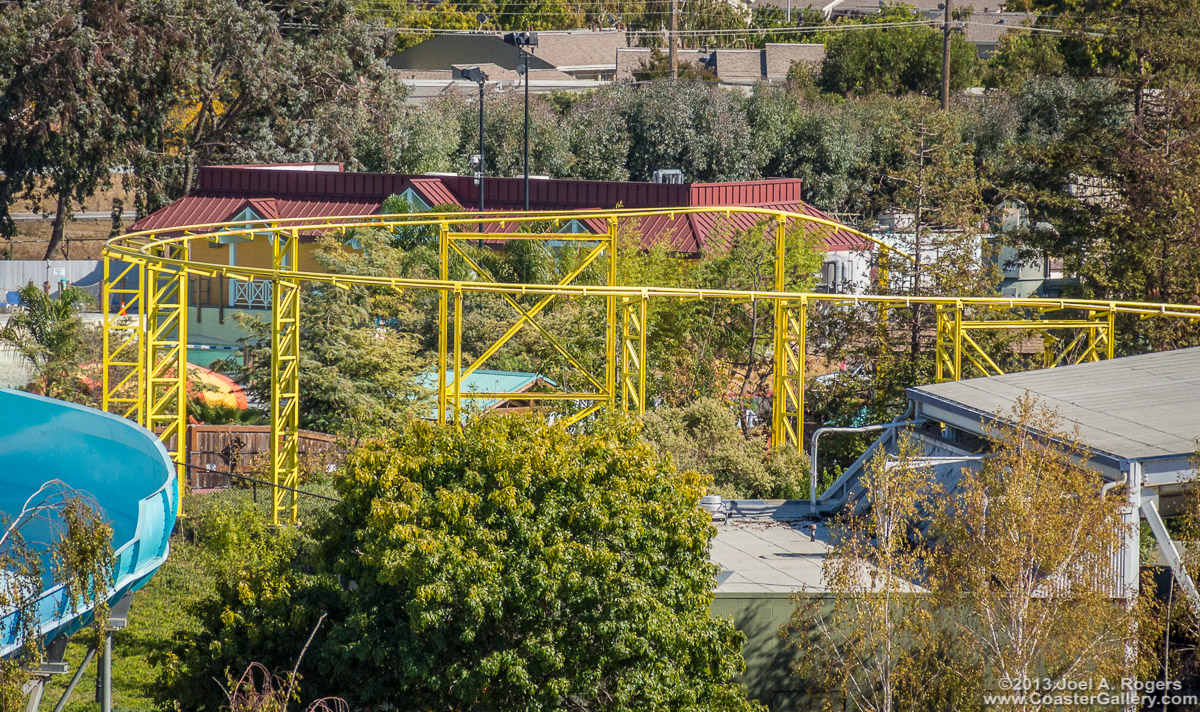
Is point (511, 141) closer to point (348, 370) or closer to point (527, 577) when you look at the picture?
point (348, 370)

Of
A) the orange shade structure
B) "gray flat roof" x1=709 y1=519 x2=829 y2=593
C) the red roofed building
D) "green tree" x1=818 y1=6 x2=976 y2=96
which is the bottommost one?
the orange shade structure

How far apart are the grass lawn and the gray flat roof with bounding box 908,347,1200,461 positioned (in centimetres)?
969

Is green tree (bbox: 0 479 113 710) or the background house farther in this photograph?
the background house

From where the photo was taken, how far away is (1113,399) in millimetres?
16047

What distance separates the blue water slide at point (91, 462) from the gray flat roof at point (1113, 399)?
29.0 feet

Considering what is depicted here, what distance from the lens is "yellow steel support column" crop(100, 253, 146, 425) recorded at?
67.8 feet

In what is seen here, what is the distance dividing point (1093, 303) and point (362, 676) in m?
15.4

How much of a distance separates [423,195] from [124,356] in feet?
45.0

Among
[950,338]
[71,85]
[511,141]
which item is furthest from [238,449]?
[511,141]

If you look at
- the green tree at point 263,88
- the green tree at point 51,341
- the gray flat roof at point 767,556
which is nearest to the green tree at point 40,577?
the gray flat roof at point 767,556

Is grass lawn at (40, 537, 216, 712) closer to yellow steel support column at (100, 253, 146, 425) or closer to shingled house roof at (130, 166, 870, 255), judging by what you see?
yellow steel support column at (100, 253, 146, 425)

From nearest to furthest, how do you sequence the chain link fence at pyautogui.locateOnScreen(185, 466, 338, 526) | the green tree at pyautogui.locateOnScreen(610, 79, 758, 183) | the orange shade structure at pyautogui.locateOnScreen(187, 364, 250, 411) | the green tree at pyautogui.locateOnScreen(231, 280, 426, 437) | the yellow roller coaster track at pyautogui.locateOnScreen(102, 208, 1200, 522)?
the chain link fence at pyautogui.locateOnScreen(185, 466, 338, 526) → the yellow roller coaster track at pyautogui.locateOnScreen(102, 208, 1200, 522) → the green tree at pyautogui.locateOnScreen(231, 280, 426, 437) → the orange shade structure at pyautogui.locateOnScreen(187, 364, 250, 411) → the green tree at pyautogui.locateOnScreen(610, 79, 758, 183)

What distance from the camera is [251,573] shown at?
12453 millimetres

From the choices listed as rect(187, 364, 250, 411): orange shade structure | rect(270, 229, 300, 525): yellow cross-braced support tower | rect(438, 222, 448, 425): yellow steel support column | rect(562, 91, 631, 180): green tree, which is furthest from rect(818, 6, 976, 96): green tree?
rect(270, 229, 300, 525): yellow cross-braced support tower
